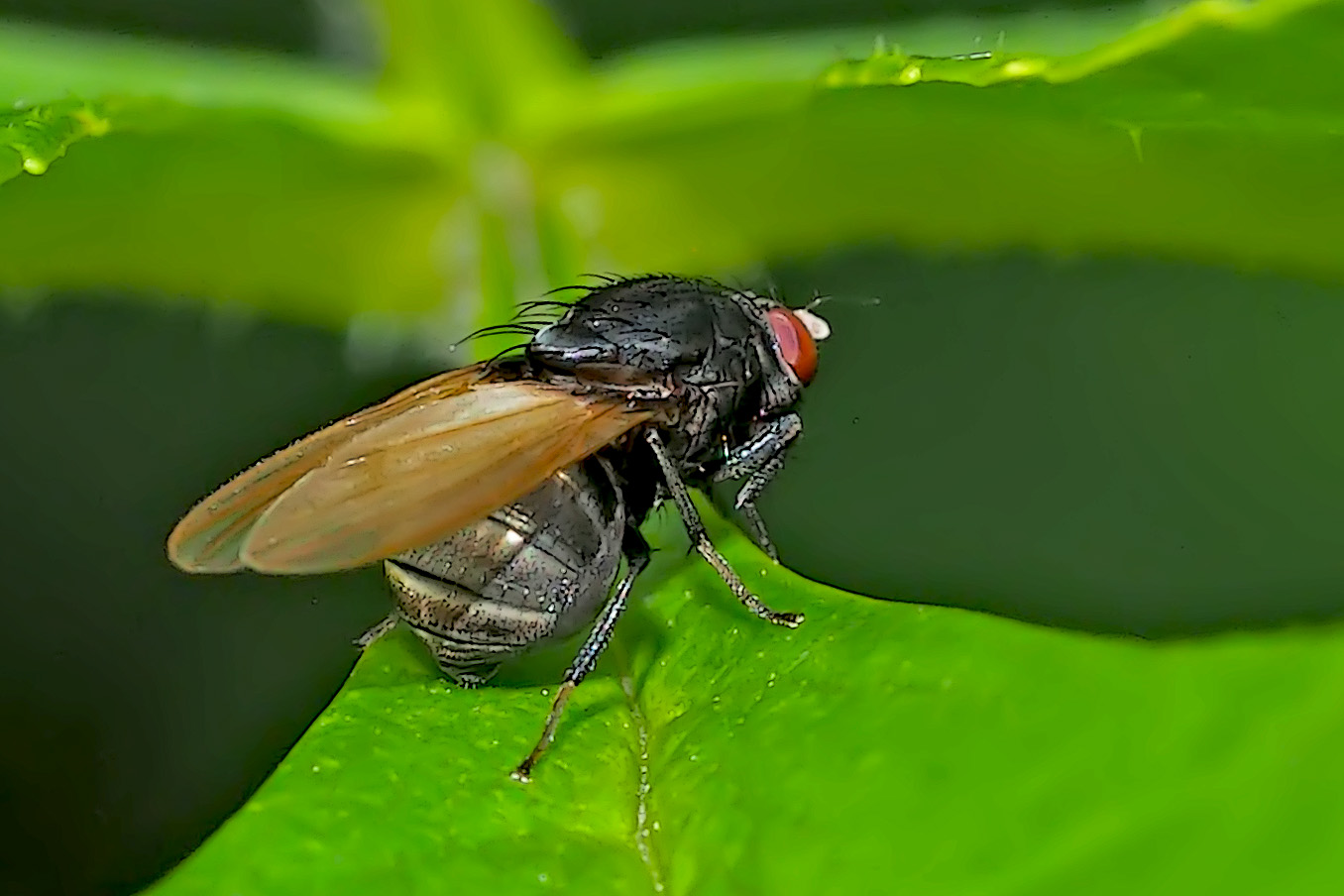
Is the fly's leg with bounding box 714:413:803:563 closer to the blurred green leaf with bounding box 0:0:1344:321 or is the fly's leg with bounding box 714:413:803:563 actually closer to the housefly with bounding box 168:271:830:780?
the housefly with bounding box 168:271:830:780

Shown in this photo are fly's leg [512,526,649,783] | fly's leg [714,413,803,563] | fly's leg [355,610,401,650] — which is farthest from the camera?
fly's leg [714,413,803,563]

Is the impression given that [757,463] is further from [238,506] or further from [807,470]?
[238,506]

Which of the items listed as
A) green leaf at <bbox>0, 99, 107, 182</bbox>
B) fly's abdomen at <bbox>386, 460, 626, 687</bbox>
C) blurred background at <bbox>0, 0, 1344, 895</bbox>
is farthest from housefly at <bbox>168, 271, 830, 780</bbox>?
green leaf at <bbox>0, 99, 107, 182</bbox>

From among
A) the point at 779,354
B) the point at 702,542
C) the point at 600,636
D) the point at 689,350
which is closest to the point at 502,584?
the point at 600,636

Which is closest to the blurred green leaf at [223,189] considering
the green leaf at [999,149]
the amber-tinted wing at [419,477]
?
the green leaf at [999,149]

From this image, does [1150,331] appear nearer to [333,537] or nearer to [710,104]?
[710,104]

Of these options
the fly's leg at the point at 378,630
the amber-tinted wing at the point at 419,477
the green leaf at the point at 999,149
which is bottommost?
the fly's leg at the point at 378,630

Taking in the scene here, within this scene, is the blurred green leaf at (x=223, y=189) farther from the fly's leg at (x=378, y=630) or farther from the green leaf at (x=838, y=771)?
the green leaf at (x=838, y=771)
